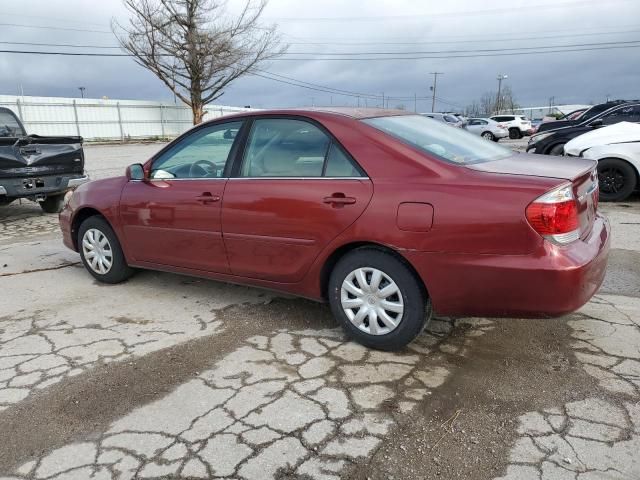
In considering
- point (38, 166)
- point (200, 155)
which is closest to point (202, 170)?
point (200, 155)

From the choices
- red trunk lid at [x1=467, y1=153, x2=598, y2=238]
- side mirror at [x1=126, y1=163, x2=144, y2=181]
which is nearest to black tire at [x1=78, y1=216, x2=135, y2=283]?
side mirror at [x1=126, y1=163, x2=144, y2=181]

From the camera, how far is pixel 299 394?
3.03 meters

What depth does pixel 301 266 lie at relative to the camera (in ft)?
12.0

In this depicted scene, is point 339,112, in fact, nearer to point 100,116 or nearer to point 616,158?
point 616,158

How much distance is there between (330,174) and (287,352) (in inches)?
47.0

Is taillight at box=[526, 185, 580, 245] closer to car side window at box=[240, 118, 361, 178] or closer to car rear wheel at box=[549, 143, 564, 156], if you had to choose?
car side window at box=[240, 118, 361, 178]

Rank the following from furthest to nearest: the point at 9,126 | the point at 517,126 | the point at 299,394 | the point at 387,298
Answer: the point at 517,126 < the point at 9,126 < the point at 387,298 < the point at 299,394

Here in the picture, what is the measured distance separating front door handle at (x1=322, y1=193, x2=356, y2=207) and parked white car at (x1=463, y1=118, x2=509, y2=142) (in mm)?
28474

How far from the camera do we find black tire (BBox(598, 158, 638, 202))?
8383 mm

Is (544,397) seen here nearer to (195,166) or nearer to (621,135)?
(195,166)

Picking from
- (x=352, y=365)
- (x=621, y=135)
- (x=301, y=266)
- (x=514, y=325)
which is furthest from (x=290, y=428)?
(x=621, y=135)

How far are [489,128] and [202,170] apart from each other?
28911 millimetres

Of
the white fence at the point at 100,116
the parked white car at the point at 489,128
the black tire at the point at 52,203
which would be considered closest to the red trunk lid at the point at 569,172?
the black tire at the point at 52,203

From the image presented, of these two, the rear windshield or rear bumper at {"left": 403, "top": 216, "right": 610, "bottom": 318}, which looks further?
the rear windshield
